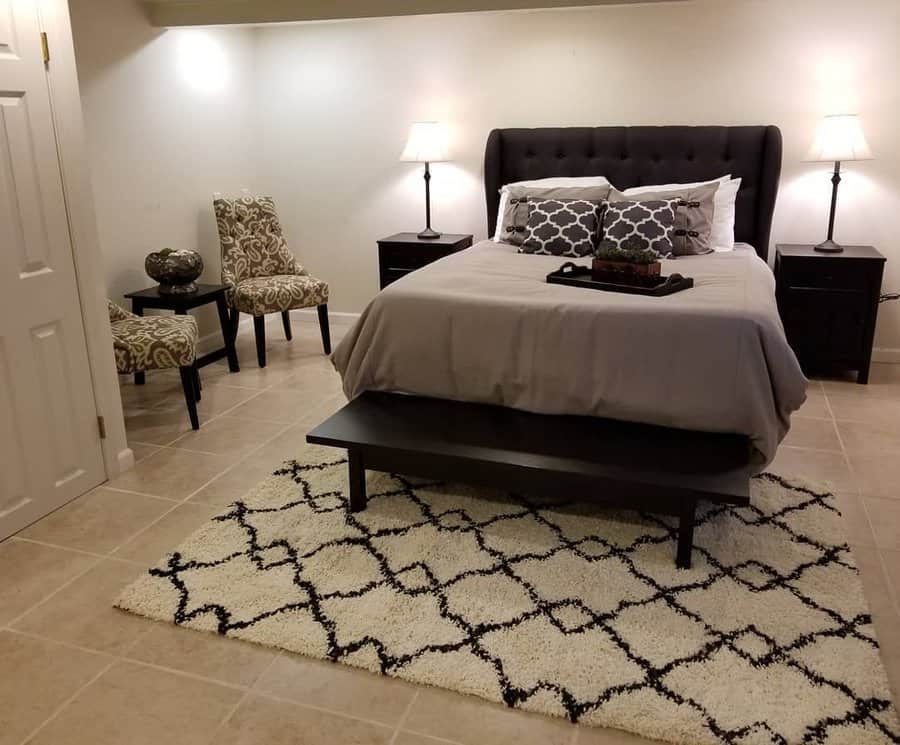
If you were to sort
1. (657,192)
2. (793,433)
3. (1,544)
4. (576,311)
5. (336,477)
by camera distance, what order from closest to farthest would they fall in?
(1,544) < (576,311) < (336,477) < (793,433) < (657,192)

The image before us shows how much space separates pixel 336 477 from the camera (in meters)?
3.26

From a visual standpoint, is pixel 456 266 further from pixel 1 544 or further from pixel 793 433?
pixel 1 544

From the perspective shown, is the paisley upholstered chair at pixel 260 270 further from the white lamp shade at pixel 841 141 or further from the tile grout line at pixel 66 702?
the white lamp shade at pixel 841 141

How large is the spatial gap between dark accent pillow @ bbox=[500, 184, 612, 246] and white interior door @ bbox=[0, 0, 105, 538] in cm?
246

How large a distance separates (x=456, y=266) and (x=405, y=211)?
1.83 metres

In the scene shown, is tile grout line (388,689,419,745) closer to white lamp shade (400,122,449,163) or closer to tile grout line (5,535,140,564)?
tile grout line (5,535,140,564)

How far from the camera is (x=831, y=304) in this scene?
436 centimetres

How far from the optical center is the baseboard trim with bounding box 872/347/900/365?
15.6 ft

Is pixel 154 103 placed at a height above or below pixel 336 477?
above

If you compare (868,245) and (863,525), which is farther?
(868,245)

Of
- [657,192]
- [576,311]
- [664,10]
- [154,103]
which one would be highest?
[664,10]

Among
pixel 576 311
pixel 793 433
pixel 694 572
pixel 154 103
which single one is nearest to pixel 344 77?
pixel 154 103

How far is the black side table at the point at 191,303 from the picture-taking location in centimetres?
422

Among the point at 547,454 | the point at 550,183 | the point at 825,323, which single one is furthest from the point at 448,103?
the point at 547,454
